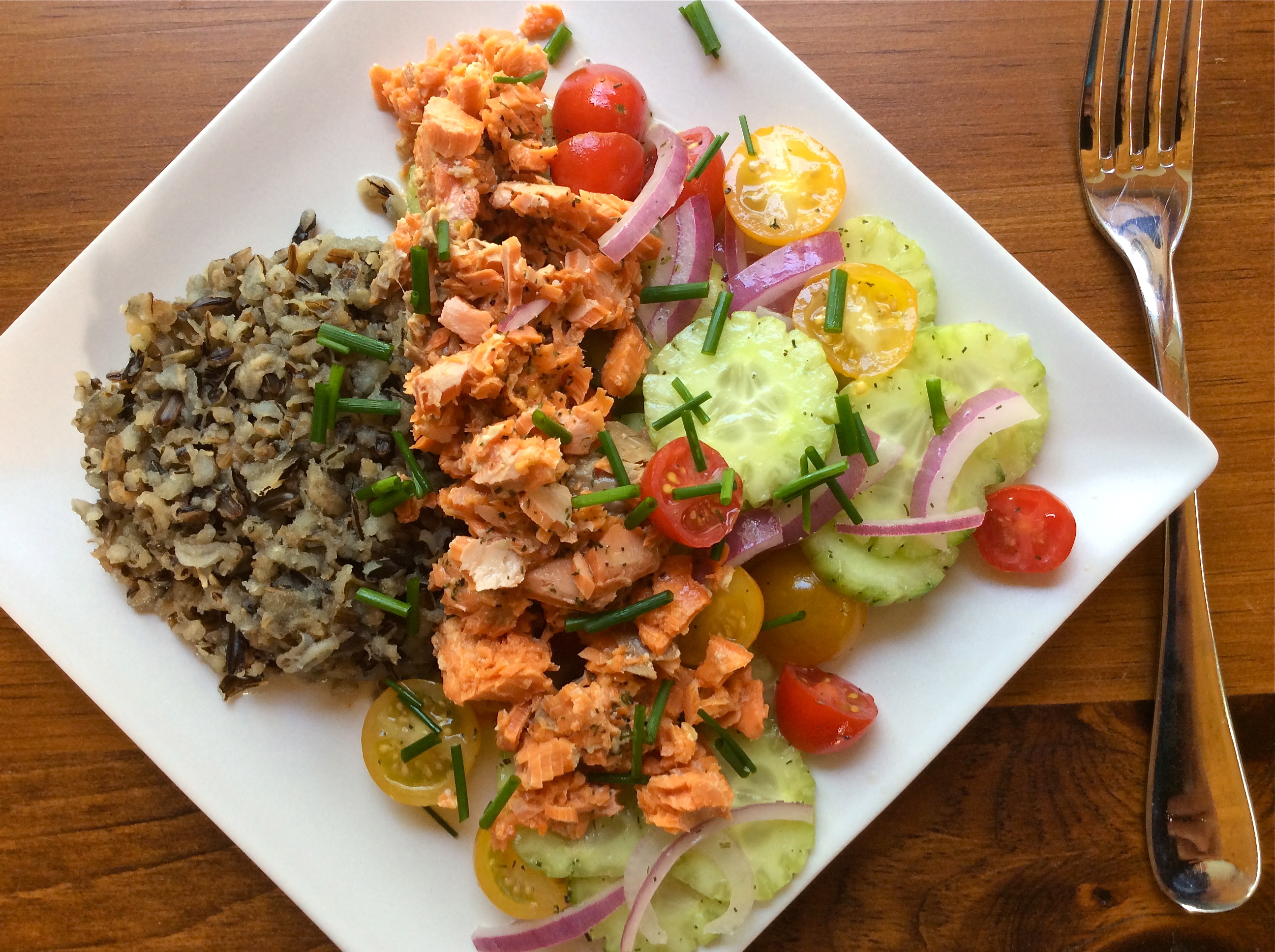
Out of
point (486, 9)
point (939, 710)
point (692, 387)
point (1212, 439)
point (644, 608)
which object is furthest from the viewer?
point (1212, 439)

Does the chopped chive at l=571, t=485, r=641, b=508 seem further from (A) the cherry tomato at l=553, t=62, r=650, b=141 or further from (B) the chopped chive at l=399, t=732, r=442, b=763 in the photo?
(A) the cherry tomato at l=553, t=62, r=650, b=141

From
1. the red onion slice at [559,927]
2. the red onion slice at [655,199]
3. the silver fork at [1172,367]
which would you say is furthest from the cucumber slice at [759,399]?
the silver fork at [1172,367]

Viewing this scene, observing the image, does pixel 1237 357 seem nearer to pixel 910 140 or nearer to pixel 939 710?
pixel 910 140

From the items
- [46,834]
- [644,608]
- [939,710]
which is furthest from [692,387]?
[46,834]

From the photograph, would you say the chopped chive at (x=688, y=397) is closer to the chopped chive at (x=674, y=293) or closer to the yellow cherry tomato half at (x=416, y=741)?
the chopped chive at (x=674, y=293)

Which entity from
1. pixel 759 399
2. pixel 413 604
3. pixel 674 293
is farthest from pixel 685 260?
pixel 413 604

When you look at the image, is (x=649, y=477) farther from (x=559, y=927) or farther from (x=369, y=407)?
(x=559, y=927)
